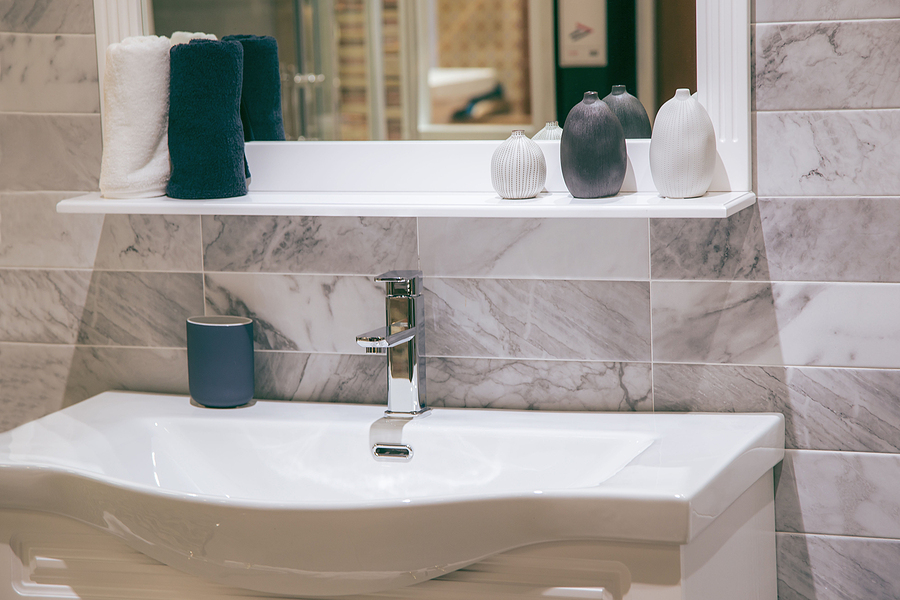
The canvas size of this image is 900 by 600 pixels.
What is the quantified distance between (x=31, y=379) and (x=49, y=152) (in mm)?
380

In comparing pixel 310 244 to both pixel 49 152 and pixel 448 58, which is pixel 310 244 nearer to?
pixel 448 58

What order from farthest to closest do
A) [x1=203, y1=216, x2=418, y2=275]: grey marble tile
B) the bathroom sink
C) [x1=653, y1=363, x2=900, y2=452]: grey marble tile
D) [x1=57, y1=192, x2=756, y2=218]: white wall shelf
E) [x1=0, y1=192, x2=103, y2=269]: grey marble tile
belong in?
[x1=0, y1=192, x2=103, y2=269]: grey marble tile
[x1=203, y1=216, x2=418, y2=275]: grey marble tile
[x1=653, y1=363, x2=900, y2=452]: grey marble tile
[x1=57, y1=192, x2=756, y2=218]: white wall shelf
the bathroom sink

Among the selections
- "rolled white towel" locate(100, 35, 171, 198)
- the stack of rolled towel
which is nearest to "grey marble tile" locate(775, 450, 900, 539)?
the stack of rolled towel

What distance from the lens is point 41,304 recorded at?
1.41 metres

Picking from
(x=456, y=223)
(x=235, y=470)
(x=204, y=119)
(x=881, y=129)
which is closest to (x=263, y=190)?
(x=204, y=119)

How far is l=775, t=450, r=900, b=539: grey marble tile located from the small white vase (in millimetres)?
551

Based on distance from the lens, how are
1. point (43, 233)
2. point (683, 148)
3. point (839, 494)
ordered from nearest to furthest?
point (683, 148), point (839, 494), point (43, 233)

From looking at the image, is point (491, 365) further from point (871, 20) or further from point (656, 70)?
point (871, 20)

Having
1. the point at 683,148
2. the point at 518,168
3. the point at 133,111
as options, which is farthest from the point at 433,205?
the point at 133,111

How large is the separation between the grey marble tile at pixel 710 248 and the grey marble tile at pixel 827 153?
6cm

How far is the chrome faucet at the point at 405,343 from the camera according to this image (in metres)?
1.19

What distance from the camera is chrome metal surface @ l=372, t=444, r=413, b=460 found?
1.17 metres

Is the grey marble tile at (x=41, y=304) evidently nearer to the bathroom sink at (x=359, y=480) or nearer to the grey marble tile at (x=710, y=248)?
the bathroom sink at (x=359, y=480)

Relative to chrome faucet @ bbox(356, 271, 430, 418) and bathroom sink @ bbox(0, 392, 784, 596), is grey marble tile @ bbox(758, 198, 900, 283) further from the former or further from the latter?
chrome faucet @ bbox(356, 271, 430, 418)
